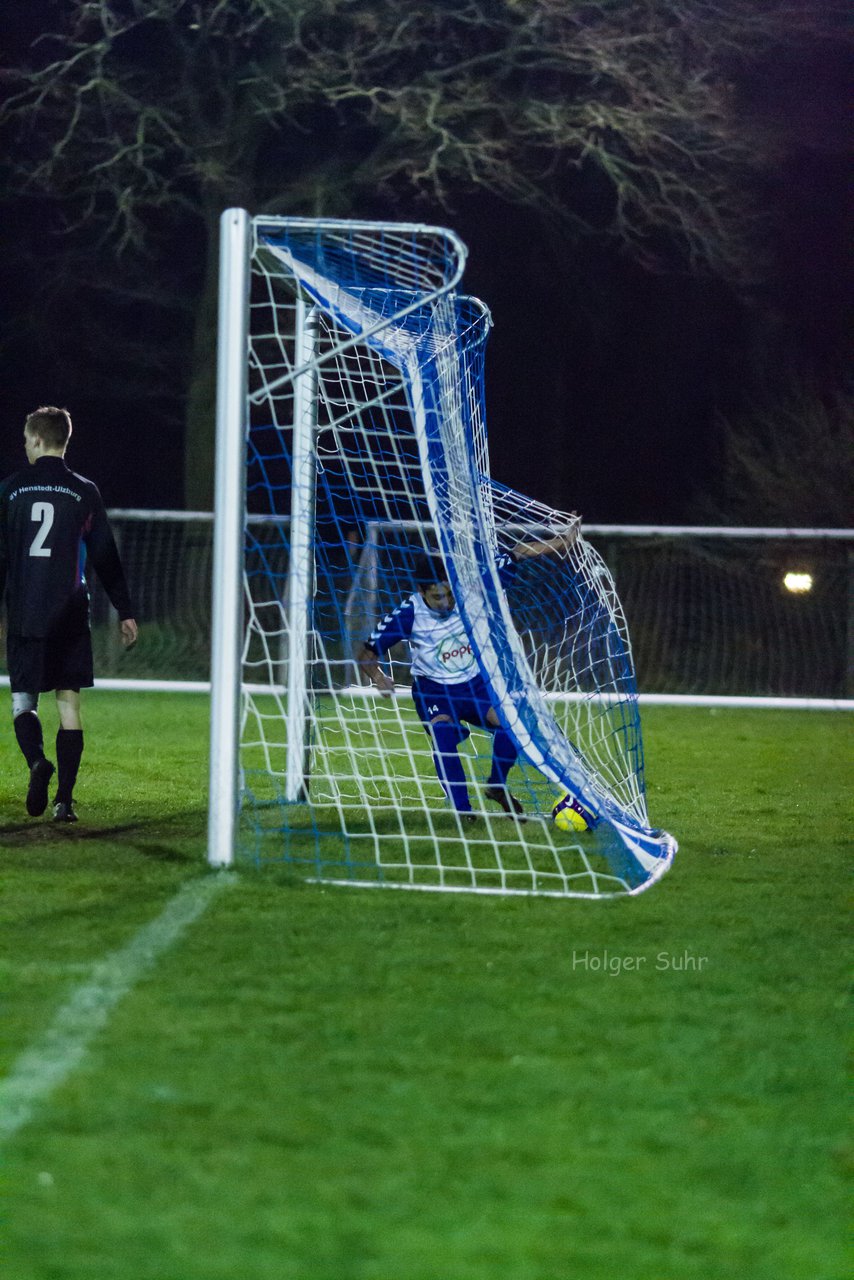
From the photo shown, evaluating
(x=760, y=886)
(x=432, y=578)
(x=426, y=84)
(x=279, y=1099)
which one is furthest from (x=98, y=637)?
(x=279, y=1099)

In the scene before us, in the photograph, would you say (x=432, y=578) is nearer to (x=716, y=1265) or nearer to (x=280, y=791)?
(x=280, y=791)

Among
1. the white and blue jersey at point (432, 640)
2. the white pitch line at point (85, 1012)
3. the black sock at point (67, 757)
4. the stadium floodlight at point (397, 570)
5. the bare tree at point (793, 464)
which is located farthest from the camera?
the bare tree at point (793, 464)

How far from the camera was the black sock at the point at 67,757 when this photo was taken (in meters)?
7.55

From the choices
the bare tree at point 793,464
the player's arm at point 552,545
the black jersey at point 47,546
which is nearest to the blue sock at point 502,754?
the player's arm at point 552,545

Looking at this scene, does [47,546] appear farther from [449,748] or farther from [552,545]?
[552,545]

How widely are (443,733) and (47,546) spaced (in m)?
1.92

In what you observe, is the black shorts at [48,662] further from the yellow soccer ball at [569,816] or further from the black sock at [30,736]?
the yellow soccer ball at [569,816]

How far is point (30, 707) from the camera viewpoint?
7527 mm

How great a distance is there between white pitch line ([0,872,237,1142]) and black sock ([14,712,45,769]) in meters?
1.64

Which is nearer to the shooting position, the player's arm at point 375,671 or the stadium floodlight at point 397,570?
the stadium floodlight at point 397,570

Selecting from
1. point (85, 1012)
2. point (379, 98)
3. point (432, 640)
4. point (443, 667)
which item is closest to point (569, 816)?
point (443, 667)

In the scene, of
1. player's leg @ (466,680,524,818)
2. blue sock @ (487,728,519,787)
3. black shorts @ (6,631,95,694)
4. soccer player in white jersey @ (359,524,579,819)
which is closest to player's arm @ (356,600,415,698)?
soccer player in white jersey @ (359,524,579,819)

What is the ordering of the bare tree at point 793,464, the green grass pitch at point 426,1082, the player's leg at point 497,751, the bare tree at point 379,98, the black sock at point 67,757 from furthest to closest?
the bare tree at point 793,464 < the bare tree at point 379,98 < the black sock at point 67,757 < the player's leg at point 497,751 < the green grass pitch at point 426,1082

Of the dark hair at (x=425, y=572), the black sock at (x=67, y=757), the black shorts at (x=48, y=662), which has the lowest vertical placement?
the black sock at (x=67, y=757)
